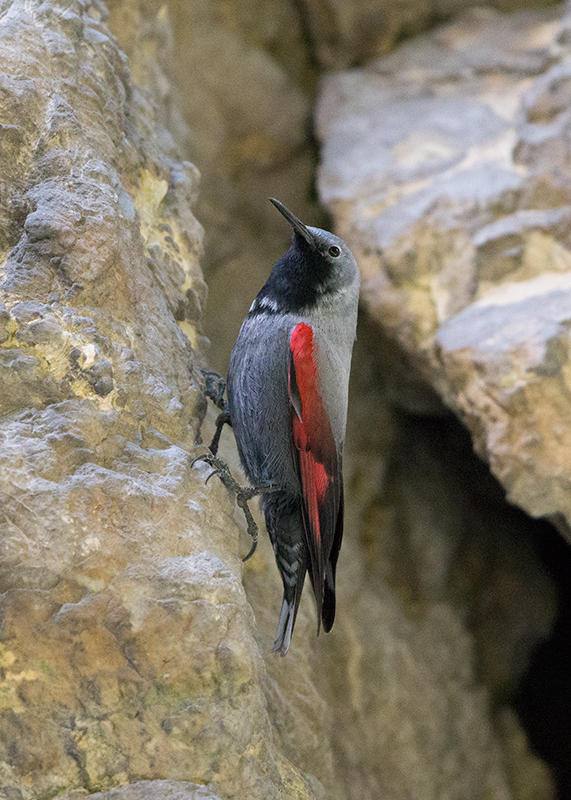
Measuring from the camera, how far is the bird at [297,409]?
2393 mm

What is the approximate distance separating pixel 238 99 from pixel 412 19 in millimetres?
1311

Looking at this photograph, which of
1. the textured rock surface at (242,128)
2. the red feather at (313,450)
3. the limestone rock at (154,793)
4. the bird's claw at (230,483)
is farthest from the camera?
the textured rock surface at (242,128)

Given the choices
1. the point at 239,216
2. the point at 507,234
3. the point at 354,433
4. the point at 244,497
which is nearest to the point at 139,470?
the point at 244,497

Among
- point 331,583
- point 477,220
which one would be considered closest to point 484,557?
point 477,220

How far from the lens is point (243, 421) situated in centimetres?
251

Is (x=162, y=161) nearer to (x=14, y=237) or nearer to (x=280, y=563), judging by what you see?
(x=14, y=237)

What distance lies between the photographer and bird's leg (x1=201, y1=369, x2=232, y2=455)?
267 cm

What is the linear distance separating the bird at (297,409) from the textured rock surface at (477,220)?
86 centimetres

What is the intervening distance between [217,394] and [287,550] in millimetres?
571

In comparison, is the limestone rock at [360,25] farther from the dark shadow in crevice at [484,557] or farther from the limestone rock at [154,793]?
the limestone rock at [154,793]

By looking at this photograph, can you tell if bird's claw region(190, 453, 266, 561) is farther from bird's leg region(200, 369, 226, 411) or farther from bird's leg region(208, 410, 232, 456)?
bird's leg region(200, 369, 226, 411)

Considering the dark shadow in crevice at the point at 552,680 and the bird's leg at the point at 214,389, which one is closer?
the bird's leg at the point at 214,389

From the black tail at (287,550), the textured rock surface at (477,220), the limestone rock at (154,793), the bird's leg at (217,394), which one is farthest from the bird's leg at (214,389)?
the limestone rock at (154,793)

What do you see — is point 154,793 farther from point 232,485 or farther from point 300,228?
point 300,228
